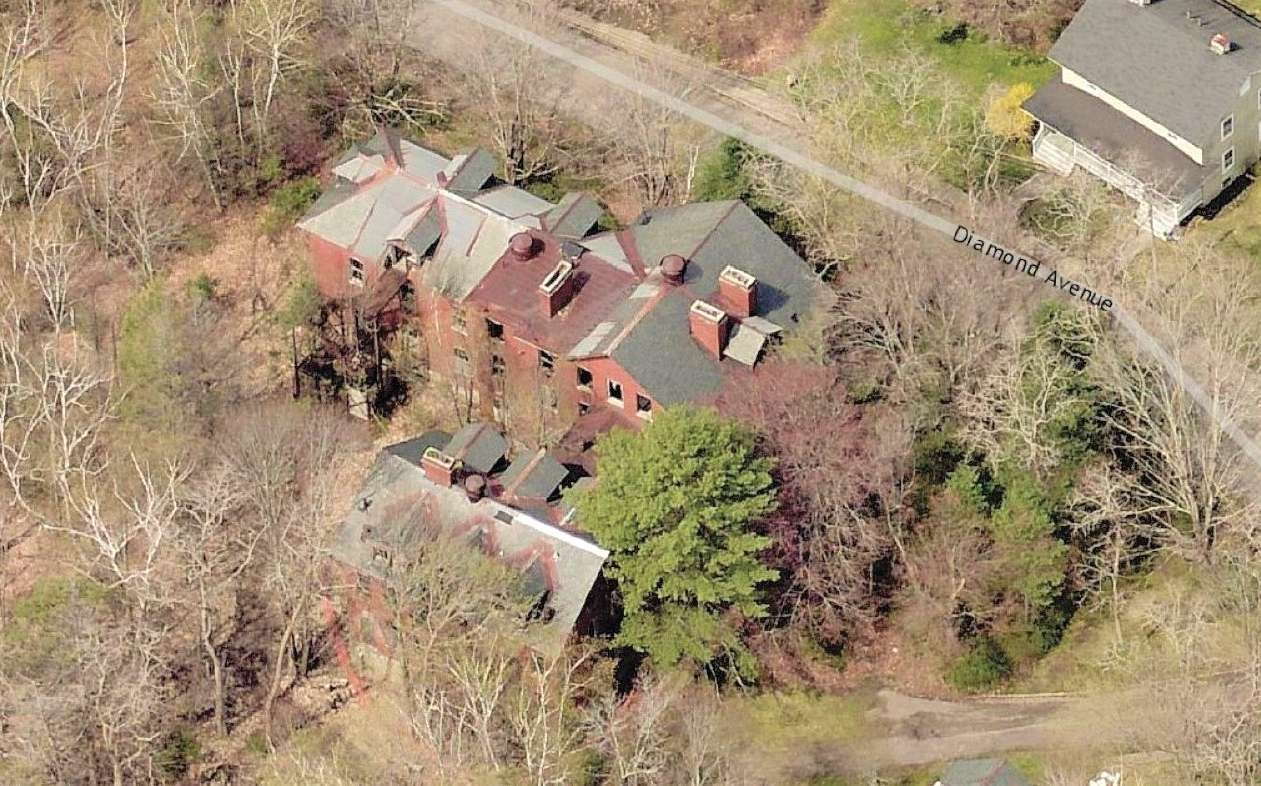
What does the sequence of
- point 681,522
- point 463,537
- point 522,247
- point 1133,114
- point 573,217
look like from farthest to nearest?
point 1133,114, point 573,217, point 522,247, point 463,537, point 681,522

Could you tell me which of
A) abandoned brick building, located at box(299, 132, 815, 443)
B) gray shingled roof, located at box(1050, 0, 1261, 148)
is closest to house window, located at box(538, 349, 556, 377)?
abandoned brick building, located at box(299, 132, 815, 443)

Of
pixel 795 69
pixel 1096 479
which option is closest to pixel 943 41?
pixel 795 69

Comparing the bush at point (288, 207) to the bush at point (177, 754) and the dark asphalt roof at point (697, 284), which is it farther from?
the bush at point (177, 754)

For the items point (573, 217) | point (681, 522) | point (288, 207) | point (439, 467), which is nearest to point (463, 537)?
point (439, 467)

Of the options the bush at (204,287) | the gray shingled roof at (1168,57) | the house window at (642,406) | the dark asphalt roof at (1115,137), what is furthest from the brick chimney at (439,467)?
the gray shingled roof at (1168,57)

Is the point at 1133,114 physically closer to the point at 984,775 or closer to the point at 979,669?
the point at 979,669

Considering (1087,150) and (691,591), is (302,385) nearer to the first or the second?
(691,591)
